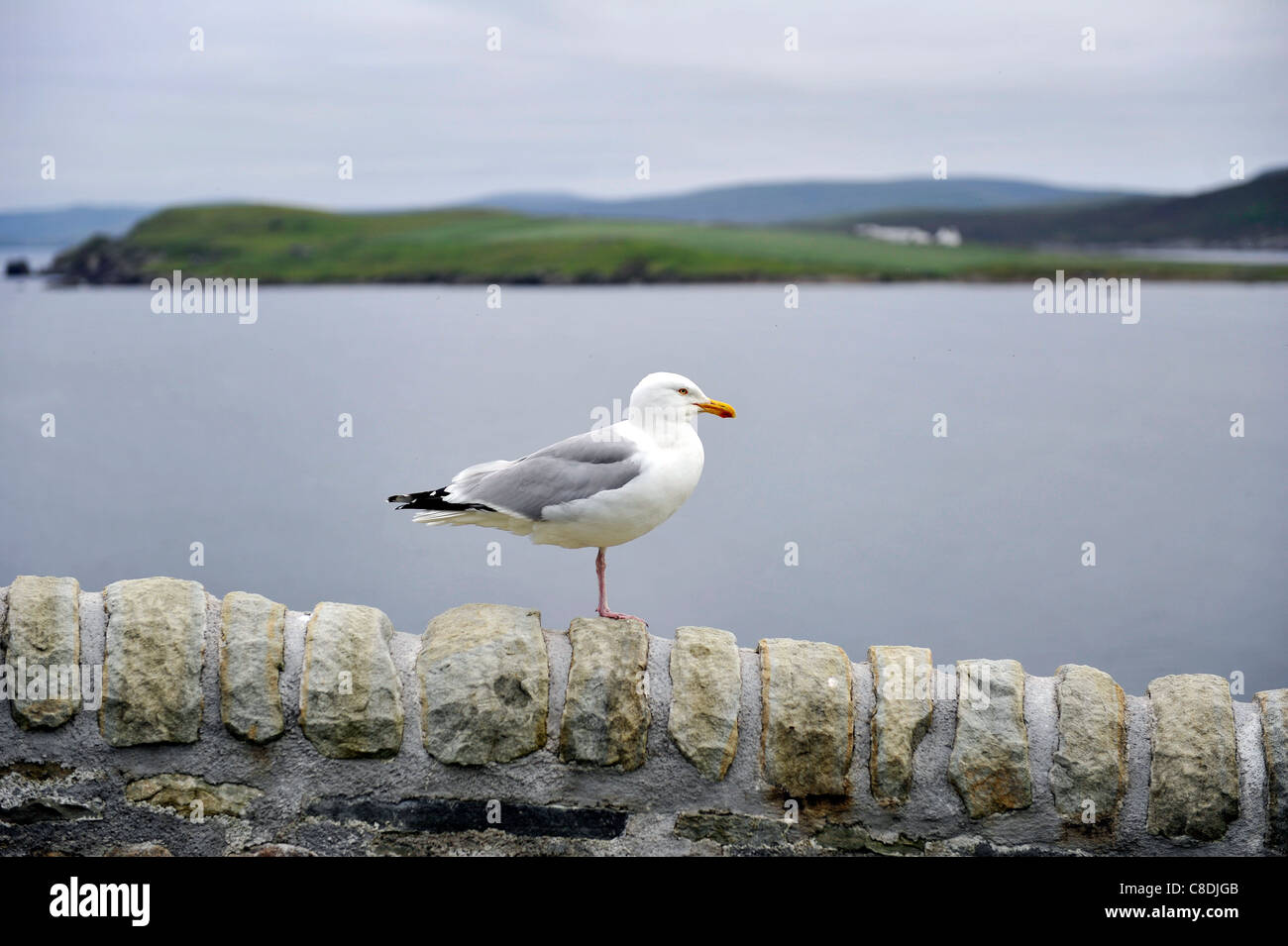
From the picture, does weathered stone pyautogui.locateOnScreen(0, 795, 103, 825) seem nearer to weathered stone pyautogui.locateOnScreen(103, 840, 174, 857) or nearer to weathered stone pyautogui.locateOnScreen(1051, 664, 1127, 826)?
Result: weathered stone pyautogui.locateOnScreen(103, 840, 174, 857)

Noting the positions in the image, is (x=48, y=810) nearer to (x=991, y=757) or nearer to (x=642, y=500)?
(x=642, y=500)

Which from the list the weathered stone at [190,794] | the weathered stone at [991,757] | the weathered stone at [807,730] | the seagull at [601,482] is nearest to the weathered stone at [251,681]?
the weathered stone at [190,794]

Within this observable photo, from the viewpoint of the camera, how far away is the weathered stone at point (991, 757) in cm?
449

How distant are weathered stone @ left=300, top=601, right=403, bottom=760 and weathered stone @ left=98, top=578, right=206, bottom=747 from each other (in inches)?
16.5

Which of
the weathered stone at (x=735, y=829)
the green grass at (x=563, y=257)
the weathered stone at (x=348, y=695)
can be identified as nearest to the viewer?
the weathered stone at (x=348, y=695)

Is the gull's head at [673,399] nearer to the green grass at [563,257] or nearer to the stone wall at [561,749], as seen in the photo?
the stone wall at [561,749]

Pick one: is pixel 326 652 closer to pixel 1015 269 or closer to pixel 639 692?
pixel 639 692

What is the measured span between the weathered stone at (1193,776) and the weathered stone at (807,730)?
4.05ft

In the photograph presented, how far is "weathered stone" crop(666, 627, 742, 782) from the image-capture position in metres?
4.50

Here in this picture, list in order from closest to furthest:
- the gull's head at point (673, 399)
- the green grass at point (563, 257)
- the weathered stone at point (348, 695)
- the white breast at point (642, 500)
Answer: the weathered stone at point (348, 695) → the white breast at point (642, 500) → the gull's head at point (673, 399) → the green grass at point (563, 257)

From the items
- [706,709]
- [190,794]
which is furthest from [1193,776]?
[190,794]

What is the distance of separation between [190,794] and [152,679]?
0.48 metres

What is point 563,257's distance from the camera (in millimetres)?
10133

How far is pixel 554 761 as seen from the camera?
4.54 metres
